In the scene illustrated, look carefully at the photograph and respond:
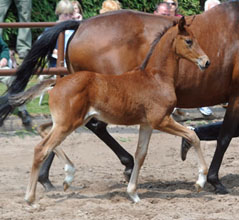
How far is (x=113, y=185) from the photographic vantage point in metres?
6.39

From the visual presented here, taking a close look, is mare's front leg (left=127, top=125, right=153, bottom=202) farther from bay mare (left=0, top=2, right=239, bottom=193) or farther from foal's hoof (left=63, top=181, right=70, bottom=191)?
bay mare (left=0, top=2, right=239, bottom=193)

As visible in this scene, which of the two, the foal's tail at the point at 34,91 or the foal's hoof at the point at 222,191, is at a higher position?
the foal's tail at the point at 34,91

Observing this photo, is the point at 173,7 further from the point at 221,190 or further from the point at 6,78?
the point at 221,190

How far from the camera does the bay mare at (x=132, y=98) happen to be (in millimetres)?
5215

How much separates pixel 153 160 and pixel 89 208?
2.30 meters

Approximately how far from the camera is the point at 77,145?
7969 mm

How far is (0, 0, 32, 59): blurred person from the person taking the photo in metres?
10.2

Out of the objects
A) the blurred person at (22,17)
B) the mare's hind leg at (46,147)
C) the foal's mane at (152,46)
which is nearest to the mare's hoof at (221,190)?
the foal's mane at (152,46)

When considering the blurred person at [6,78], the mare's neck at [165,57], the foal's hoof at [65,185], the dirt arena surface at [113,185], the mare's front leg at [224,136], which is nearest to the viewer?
the dirt arena surface at [113,185]

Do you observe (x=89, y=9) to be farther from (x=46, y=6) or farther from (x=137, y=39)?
(x=137, y=39)

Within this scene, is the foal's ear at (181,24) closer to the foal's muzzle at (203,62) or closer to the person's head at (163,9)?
the foal's muzzle at (203,62)

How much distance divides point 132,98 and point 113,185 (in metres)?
1.31

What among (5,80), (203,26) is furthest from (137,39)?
(5,80)

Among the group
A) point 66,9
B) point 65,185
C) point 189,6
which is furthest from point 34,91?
point 189,6
